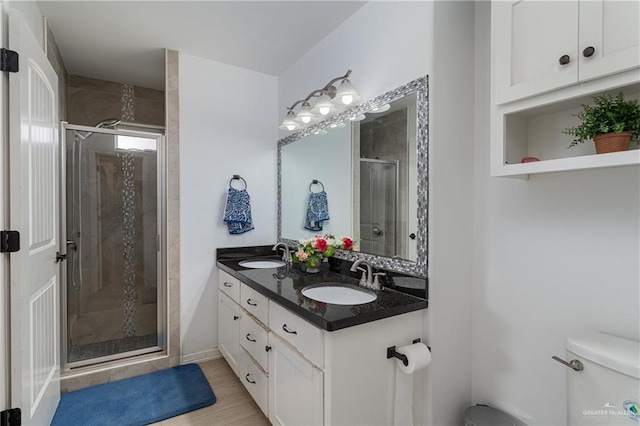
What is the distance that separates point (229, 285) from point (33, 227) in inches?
46.8

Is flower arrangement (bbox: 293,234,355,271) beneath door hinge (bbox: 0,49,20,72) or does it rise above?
beneath

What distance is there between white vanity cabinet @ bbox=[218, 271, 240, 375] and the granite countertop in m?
0.16

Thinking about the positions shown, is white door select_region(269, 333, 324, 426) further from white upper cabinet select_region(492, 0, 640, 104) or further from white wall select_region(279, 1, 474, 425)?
white upper cabinet select_region(492, 0, 640, 104)

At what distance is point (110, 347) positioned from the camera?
8.29 feet

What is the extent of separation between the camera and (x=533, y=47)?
1.20 metres

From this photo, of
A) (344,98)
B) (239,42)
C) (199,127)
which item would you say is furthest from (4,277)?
(239,42)

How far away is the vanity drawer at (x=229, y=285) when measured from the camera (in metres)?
2.16

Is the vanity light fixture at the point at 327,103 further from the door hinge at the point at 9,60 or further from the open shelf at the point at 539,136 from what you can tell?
the door hinge at the point at 9,60

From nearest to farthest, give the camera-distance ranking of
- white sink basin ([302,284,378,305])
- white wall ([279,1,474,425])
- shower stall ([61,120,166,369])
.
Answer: white wall ([279,1,474,425]) < white sink basin ([302,284,378,305]) < shower stall ([61,120,166,369])

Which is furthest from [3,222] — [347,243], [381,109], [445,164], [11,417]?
[445,164]

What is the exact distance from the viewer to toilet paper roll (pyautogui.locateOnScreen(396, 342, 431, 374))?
52.6 inches

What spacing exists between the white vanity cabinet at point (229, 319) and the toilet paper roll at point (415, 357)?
46.6 inches

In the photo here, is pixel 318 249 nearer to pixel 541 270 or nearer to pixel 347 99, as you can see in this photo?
pixel 347 99

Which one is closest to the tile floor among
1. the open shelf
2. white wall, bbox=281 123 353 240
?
white wall, bbox=281 123 353 240
